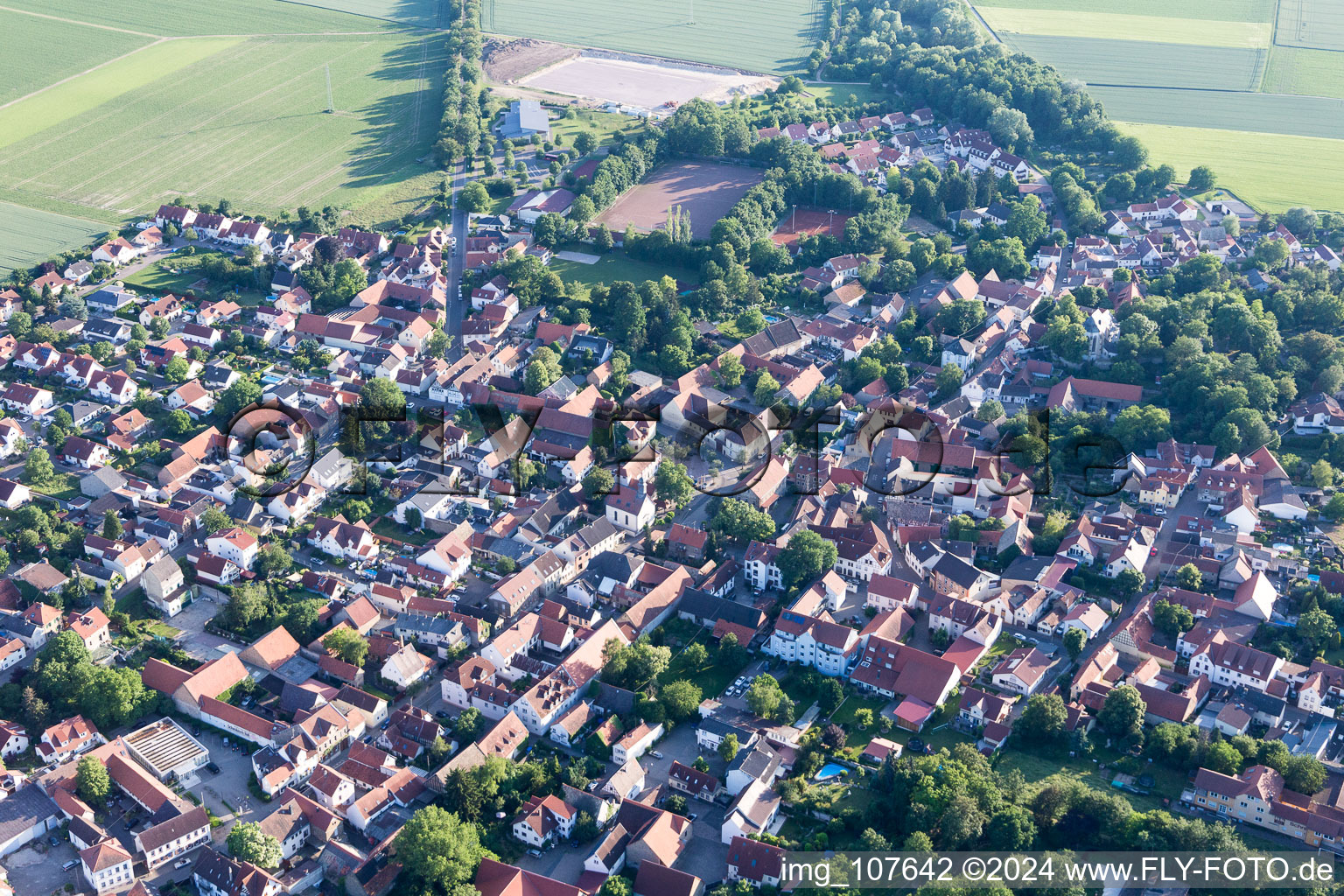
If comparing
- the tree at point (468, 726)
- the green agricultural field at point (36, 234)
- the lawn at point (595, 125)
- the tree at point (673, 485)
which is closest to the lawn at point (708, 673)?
the tree at point (468, 726)

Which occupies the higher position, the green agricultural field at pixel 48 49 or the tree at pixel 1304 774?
the green agricultural field at pixel 48 49

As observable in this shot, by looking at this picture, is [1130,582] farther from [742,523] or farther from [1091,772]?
[742,523]

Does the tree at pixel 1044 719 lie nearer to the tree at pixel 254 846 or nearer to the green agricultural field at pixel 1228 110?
the tree at pixel 254 846

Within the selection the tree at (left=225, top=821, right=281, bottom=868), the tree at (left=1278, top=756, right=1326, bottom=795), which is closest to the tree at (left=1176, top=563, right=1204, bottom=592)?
the tree at (left=1278, top=756, right=1326, bottom=795)

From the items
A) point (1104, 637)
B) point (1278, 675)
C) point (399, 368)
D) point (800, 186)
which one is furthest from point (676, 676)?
point (800, 186)

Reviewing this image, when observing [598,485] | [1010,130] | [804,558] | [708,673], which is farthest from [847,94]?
[708,673]

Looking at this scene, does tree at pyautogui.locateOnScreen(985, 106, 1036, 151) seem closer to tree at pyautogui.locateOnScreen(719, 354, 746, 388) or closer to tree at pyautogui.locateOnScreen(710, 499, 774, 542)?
tree at pyautogui.locateOnScreen(719, 354, 746, 388)
